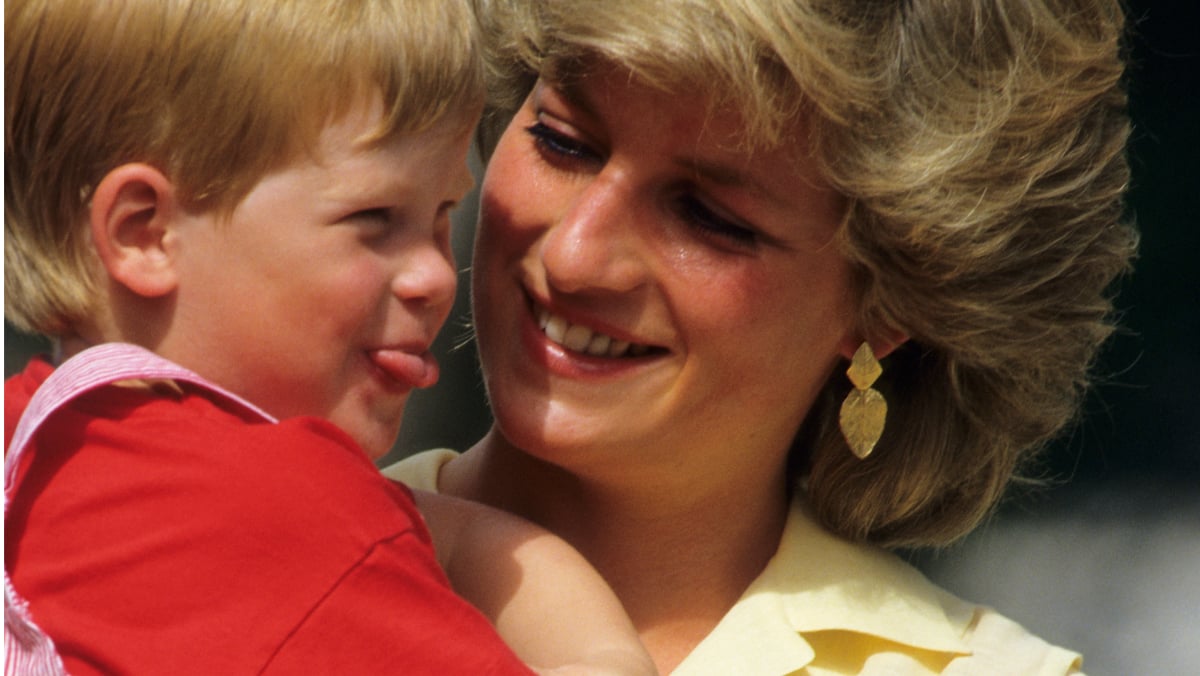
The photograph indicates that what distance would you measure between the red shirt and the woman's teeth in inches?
28.6

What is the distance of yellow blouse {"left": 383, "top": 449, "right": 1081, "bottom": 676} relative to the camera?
2439mm

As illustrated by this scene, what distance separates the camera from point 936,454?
9.00ft

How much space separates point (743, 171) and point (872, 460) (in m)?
0.64

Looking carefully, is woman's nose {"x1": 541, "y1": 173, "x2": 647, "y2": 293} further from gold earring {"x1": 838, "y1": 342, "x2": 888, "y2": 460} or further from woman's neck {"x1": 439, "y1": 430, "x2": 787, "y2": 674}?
gold earring {"x1": 838, "y1": 342, "x2": 888, "y2": 460}

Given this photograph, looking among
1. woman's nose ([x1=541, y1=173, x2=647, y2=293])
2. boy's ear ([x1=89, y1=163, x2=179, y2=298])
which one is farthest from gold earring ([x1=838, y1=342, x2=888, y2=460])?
boy's ear ([x1=89, y1=163, x2=179, y2=298])

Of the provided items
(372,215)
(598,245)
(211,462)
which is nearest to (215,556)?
(211,462)

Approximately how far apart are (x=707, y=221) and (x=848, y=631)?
627mm

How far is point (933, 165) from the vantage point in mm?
2336

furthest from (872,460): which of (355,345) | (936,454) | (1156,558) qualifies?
(1156,558)

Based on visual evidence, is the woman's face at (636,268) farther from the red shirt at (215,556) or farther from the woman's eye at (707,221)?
the red shirt at (215,556)

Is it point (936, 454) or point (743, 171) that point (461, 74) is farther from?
point (936, 454)

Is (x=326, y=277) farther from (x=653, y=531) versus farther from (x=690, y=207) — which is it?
(x=653, y=531)

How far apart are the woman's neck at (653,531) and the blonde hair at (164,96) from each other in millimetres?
904

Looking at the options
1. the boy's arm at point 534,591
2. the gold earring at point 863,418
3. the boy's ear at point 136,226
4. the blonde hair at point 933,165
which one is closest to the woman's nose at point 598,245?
the blonde hair at point 933,165
